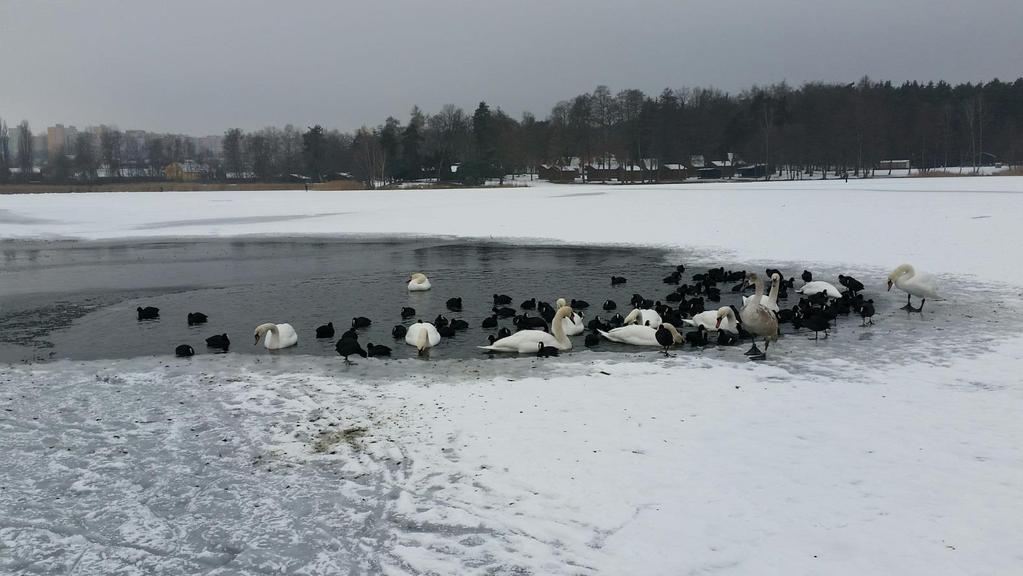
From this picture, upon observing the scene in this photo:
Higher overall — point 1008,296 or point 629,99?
point 629,99

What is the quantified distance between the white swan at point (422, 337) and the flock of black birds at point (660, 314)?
448 mm

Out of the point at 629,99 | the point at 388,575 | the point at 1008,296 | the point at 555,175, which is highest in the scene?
the point at 629,99

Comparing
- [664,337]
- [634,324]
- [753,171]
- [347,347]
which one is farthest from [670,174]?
[347,347]

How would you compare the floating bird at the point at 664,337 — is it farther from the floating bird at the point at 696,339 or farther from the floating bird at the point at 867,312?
the floating bird at the point at 867,312

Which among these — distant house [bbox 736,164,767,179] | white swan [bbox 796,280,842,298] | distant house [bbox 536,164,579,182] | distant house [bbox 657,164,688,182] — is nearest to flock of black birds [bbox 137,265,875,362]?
white swan [bbox 796,280,842,298]

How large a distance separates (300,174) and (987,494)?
4791 inches

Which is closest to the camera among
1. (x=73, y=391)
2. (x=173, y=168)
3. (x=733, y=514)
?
(x=733, y=514)

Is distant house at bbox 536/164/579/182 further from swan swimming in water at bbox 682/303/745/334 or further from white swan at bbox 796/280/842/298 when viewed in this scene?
swan swimming in water at bbox 682/303/745/334

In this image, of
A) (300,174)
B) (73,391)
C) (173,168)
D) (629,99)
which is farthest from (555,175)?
(73,391)

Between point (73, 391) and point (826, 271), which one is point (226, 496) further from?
point (826, 271)

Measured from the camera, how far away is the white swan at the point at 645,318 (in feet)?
38.9

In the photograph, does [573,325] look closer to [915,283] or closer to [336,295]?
[915,283]

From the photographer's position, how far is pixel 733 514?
5438mm

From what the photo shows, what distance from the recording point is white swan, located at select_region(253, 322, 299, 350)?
11.3 metres
